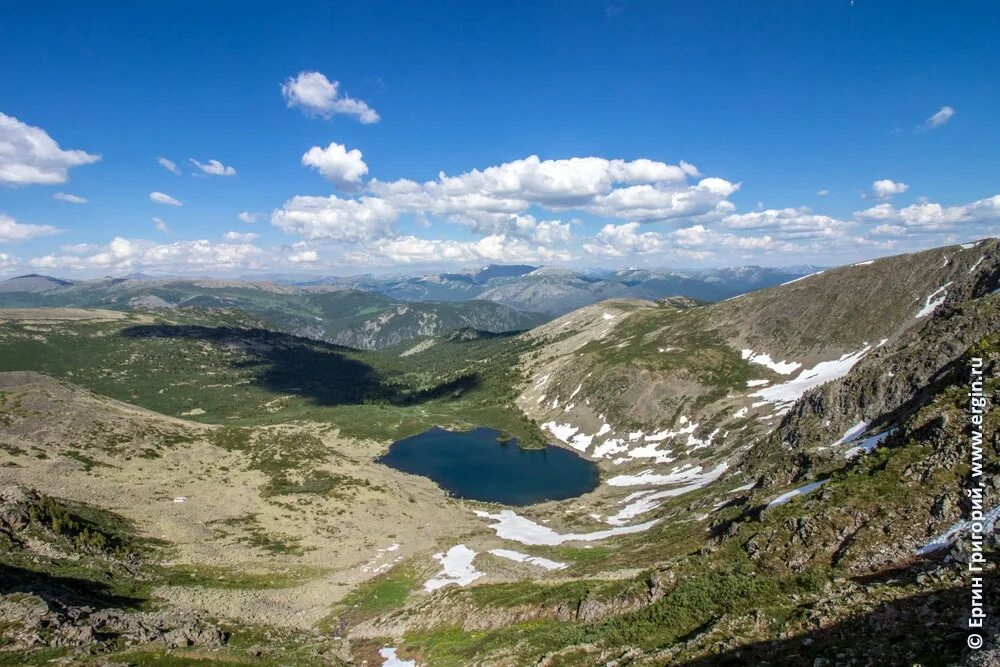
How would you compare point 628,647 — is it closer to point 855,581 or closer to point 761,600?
point 761,600

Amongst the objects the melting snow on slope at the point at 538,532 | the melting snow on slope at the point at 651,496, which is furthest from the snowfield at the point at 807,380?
the melting snow on slope at the point at 538,532

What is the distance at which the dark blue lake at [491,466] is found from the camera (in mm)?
123438

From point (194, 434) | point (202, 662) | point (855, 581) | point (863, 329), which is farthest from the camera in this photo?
point (863, 329)

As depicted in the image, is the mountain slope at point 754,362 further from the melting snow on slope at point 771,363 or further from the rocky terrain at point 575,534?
the rocky terrain at point 575,534

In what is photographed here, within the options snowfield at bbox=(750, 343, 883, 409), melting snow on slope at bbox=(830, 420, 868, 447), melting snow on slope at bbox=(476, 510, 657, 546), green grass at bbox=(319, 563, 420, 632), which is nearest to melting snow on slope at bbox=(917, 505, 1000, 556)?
melting snow on slope at bbox=(830, 420, 868, 447)

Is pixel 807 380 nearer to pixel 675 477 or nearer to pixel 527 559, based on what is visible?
pixel 675 477

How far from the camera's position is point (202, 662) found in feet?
118

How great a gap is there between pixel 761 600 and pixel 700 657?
7.98m

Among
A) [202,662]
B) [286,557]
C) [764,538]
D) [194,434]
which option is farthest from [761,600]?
[194,434]

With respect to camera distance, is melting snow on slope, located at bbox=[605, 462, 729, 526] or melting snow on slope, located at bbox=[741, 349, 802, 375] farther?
melting snow on slope, located at bbox=[741, 349, 802, 375]

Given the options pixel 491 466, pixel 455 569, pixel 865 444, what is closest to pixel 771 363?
pixel 491 466

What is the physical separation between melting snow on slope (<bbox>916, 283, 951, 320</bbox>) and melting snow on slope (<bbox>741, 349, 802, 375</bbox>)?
32.0 m

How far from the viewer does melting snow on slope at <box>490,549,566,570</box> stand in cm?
6247

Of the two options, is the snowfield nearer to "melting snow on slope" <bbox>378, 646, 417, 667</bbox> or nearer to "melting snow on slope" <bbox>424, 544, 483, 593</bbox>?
"melting snow on slope" <bbox>424, 544, 483, 593</bbox>
